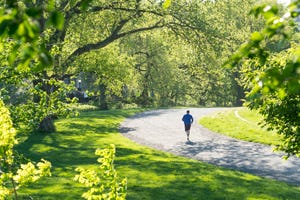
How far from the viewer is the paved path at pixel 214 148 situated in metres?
20.0

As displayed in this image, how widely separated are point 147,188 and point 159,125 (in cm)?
1929

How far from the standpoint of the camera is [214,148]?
25.2m

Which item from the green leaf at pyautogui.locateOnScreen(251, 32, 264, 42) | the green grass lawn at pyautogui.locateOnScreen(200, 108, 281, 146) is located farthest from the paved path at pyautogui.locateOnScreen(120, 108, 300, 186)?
the green leaf at pyautogui.locateOnScreen(251, 32, 264, 42)

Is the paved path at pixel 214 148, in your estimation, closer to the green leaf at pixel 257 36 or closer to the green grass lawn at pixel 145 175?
the green grass lawn at pixel 145 175

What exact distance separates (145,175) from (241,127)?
16.0 metres

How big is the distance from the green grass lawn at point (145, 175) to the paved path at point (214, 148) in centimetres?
116

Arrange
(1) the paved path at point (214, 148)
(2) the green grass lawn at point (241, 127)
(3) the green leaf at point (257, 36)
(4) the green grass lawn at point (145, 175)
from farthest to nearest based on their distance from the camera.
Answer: (2) the green grass lawn at point (241, 127) → (1) the paved path at point (214, 148) → (4) the green grass lawn at point (145, 175) → (3) the green leaf at point (257, 36)

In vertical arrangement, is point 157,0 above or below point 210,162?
above

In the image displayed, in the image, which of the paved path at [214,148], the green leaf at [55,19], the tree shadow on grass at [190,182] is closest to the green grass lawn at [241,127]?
the paved path at [214,148]

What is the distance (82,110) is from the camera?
51750mm

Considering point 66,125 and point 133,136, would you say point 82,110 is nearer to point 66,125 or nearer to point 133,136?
point 66,125

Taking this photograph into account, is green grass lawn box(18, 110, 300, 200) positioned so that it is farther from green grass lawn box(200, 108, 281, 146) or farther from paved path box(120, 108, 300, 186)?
green grass lawn box(200, 108, 281, 146)

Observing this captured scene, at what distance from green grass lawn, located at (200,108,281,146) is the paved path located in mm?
777

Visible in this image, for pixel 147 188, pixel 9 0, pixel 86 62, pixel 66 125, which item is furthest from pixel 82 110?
pixel 9 0
